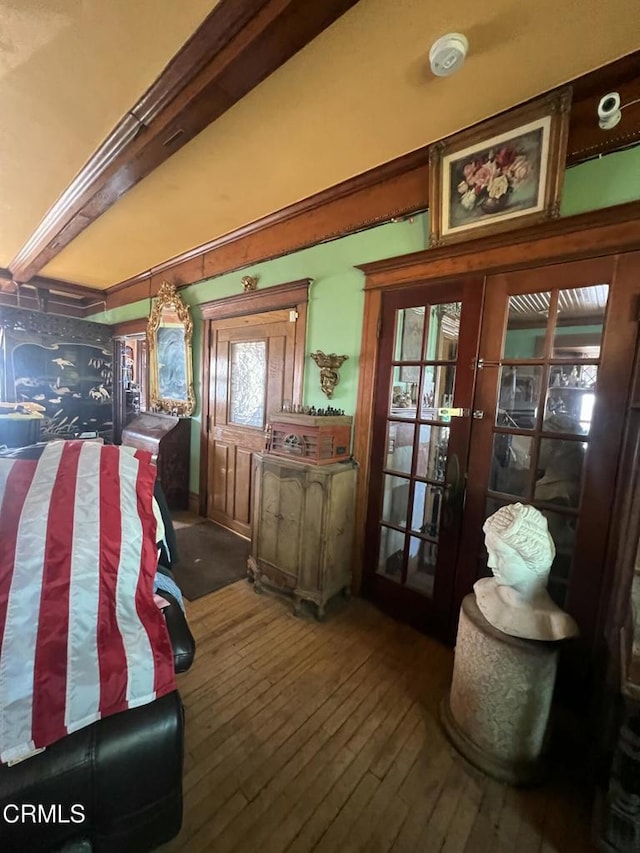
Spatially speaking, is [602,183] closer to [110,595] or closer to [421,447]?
[421,447]

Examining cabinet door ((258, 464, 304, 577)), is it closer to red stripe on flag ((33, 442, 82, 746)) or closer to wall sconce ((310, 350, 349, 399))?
wall sconce ((310, 350, 349, 399))

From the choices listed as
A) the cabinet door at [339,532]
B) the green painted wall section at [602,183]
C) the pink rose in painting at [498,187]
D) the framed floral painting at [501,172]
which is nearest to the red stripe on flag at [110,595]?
the cabinet door at [339,532]

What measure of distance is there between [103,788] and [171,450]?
3.05 m

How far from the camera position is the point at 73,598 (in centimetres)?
101

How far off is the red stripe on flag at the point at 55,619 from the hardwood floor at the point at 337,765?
0.63 metres

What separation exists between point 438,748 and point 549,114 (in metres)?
2.68

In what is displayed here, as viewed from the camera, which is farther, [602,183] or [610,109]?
[602,183]

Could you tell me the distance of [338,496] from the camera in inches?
84.0

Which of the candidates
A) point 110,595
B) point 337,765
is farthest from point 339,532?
point 110,595

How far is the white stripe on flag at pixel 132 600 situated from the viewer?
3.12 feet

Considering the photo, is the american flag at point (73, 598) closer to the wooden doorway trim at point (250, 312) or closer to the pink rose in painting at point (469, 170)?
the wooden doorway trim at point (250, 312)

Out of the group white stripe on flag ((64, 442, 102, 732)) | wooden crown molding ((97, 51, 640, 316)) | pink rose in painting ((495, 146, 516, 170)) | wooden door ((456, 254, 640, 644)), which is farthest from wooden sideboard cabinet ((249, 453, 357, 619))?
pink rose in painting ((495, 146, 516, 170))

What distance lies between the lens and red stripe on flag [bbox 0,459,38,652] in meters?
0.97

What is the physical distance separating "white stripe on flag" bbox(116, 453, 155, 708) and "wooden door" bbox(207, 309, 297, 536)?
5.21 feet
